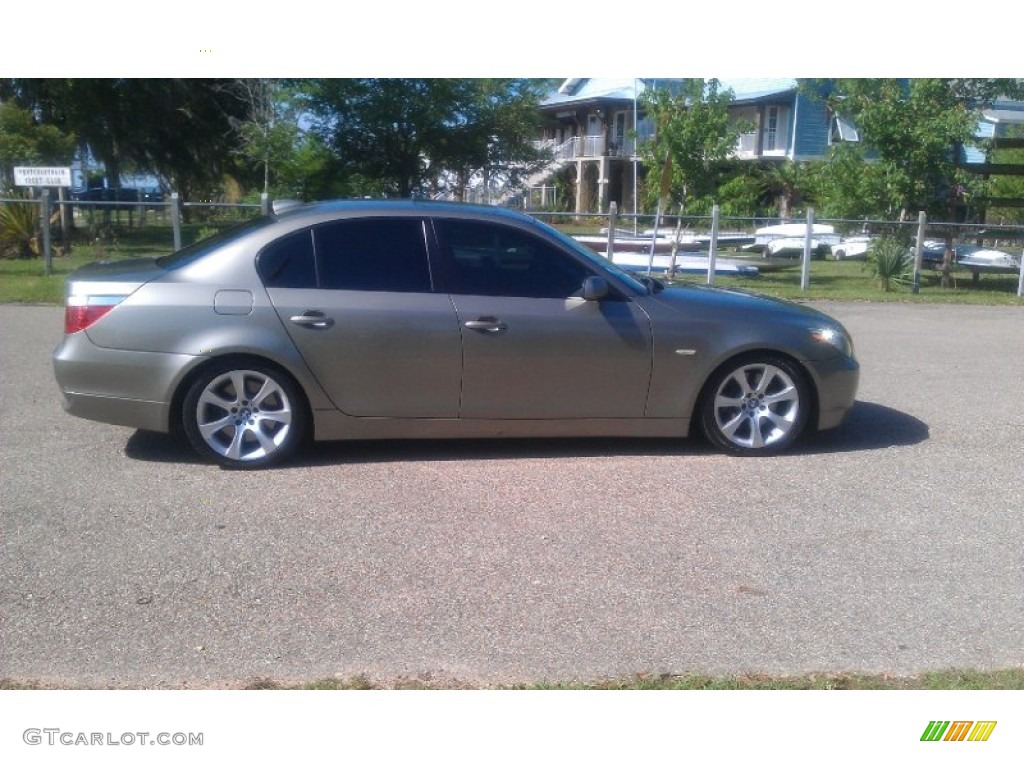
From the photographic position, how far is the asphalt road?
432 cm

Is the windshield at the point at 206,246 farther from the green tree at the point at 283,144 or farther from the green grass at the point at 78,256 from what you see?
the green tree at the point at 283,144

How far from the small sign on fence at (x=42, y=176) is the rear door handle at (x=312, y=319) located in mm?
13900

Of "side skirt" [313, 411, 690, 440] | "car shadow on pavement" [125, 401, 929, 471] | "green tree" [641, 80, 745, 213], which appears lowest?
"car shadow on pavement" [125, 401, 929, 471]

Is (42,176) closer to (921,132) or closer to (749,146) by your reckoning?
(921,132)

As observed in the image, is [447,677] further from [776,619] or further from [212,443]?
[212,443]

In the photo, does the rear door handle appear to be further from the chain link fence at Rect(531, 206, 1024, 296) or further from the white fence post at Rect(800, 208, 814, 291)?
the white fence post at Rect(800, 208, 814, 291)

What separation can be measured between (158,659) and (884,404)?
247 inches

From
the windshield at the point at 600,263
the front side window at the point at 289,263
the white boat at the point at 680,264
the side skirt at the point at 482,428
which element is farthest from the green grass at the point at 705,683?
the white boat at the point at 680,264


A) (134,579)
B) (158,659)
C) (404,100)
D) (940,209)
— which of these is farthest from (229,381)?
(940,209)

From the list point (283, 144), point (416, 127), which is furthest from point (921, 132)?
point (283, 144)

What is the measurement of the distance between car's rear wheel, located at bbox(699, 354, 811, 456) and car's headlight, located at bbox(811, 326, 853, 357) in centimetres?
25

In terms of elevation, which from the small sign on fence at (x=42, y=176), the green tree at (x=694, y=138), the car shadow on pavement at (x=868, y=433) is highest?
the green tree at (x=694, y=138)

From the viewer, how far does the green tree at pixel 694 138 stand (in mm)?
24969

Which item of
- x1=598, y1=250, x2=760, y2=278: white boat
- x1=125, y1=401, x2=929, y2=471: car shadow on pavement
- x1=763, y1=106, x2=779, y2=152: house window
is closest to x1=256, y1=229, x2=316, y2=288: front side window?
x1=125, y1=401, x2=929, y2=471: car shadow on pavement
